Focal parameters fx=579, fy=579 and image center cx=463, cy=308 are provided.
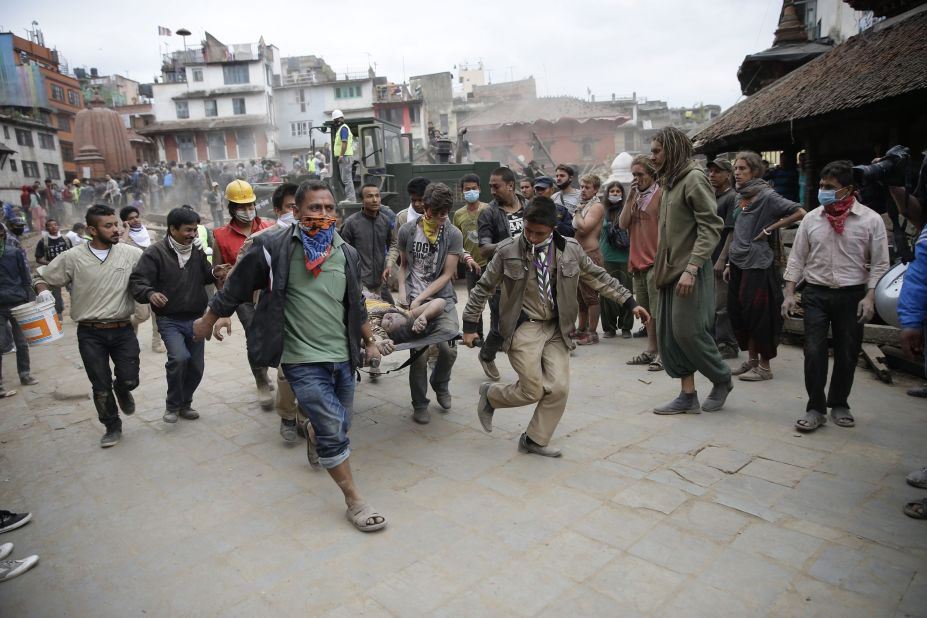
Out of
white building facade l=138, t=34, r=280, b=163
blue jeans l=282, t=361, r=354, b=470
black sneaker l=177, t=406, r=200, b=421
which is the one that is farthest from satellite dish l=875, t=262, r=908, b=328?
white building facade l=138, t=34, r=280, b=163

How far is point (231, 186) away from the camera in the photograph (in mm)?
5004

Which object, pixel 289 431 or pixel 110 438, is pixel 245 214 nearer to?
pixel 289 431

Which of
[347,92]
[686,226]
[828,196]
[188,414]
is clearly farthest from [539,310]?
[347,92]

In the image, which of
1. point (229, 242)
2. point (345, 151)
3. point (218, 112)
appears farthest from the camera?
point (218, 112)

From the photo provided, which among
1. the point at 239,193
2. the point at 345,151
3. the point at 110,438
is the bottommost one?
the point at 110,438

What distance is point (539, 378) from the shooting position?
3.85m

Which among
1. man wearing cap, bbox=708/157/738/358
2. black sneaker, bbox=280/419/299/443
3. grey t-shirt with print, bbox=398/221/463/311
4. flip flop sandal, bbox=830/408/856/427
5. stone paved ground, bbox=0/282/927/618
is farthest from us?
man wearing cap, bbox=708/157/738/358

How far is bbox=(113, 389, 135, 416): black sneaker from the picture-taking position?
4.97 m

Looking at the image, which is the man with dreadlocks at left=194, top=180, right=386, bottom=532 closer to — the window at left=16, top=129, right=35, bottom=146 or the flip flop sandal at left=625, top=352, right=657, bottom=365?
the flip flop sandal at left=625, top=352, right=657, bottom=365

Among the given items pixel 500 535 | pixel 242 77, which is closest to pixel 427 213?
pixel 500 535

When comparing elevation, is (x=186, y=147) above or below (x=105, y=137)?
below

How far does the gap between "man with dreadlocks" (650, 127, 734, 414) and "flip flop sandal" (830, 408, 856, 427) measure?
72 cm

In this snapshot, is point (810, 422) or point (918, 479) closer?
point (918, 479)

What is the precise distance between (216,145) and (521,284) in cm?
4539
